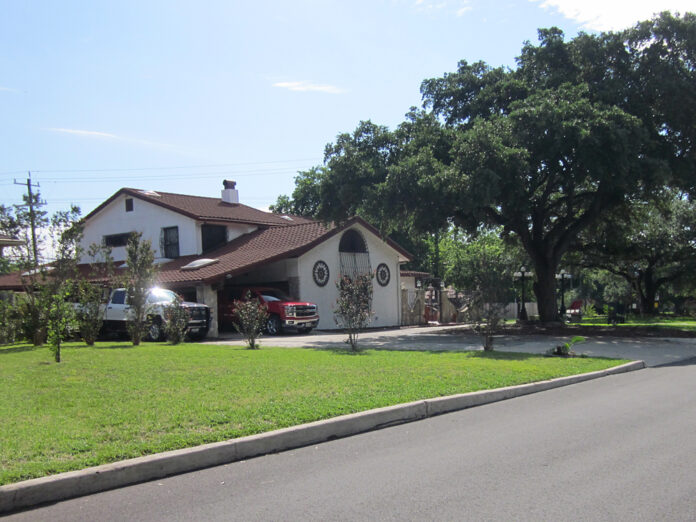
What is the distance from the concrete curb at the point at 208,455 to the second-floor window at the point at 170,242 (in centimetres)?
2390

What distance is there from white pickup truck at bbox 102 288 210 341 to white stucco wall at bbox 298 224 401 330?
6771mm

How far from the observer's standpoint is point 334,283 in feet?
92.3

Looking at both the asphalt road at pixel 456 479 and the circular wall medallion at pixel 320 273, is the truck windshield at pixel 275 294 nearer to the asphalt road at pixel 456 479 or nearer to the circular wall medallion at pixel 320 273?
the circular wall medallion at pixel 320 273

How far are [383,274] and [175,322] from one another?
50.5 ft

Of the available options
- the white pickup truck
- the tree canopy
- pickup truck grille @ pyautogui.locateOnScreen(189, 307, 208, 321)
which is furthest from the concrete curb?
pickup truck grille @ pyautogui.locateOnScreen(189, 307, 208, 321)

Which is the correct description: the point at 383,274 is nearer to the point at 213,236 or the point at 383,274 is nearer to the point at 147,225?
the point at 213,236

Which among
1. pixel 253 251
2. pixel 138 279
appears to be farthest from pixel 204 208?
pixel 138 279

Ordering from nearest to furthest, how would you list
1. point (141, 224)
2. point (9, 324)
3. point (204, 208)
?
point (9, 324), point (141, 224), point (204, 208)

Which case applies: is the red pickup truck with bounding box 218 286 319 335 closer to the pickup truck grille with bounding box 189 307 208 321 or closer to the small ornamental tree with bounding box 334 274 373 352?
the pickup truck grille with bounding box 189 307 208 321

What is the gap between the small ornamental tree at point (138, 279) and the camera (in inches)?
659

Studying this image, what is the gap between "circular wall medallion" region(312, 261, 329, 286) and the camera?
28.2 m

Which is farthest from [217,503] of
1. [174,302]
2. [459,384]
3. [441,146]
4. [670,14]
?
[670,14]

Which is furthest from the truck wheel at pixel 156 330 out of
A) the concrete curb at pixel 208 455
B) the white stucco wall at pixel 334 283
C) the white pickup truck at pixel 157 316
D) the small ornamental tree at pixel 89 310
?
the concrete curb at pixel 208 455

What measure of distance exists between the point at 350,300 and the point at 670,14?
53.0ft
